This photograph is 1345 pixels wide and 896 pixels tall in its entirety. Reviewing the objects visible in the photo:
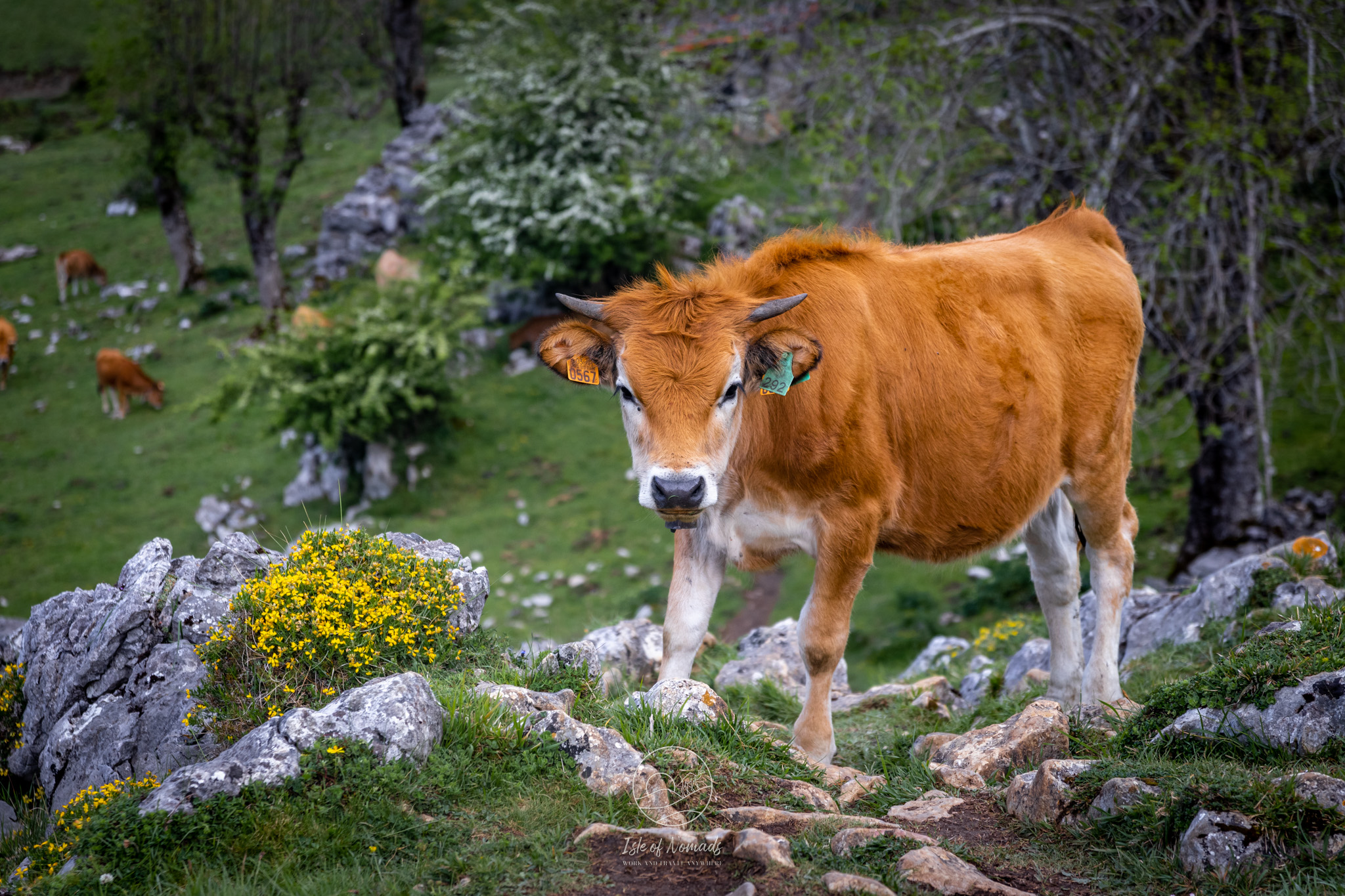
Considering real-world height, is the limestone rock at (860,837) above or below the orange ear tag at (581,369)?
below

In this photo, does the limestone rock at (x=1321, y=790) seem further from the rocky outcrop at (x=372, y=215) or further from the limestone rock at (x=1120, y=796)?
the rocky outcrop at (x=372, y=215)

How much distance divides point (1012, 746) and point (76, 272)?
27.8 m

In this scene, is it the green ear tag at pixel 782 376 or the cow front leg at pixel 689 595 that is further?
the cow front leg at pixel 689 595

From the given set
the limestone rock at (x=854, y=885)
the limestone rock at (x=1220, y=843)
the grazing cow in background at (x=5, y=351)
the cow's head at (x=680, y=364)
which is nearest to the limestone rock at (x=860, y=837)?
the limestone rock at (x=854, y=885)

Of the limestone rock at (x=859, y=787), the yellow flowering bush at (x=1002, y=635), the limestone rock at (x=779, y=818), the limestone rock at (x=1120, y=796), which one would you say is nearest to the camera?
the limestone rock at (x=1120, y=796)

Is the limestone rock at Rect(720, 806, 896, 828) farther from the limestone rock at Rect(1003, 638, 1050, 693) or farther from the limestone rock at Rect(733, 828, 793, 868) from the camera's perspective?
the limestone rock at Rect(1003, 638, 1050, 693)

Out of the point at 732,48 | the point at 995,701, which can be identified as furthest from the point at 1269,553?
the point at 732,48

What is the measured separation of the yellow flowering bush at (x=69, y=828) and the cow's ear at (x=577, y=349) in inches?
115

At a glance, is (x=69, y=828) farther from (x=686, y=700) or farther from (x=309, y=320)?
(x=309, y=320)

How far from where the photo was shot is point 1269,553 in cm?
775

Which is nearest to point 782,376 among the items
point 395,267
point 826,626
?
point 826,626

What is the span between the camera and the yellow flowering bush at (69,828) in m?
4.06

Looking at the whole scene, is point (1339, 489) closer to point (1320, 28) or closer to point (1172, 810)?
point (1320, 28)

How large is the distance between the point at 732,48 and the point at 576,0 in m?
10.8
